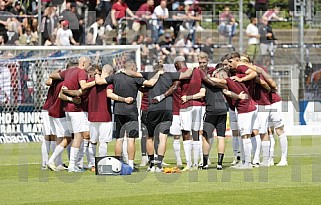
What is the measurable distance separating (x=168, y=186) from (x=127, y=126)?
256 cm

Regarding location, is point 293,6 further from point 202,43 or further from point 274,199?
point 274,199

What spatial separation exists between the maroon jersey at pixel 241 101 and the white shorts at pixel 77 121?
A: 3.04m

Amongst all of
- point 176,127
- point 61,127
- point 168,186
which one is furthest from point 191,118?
point 168,186

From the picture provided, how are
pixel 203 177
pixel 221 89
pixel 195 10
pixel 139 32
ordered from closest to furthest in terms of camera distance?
pixel 203 177
pixel 221 89
pixel 139 32
pixel 195 10

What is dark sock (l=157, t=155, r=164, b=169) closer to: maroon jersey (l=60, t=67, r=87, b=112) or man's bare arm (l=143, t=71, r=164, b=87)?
man's bare arm (l=143, t=71, r=164, b=87)

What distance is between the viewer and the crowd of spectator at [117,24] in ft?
88.6

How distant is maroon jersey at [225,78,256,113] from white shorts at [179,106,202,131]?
84 cm

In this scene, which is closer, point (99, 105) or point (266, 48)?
point (99, 105)

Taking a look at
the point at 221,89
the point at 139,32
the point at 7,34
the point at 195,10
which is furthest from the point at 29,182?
the point at 195,10

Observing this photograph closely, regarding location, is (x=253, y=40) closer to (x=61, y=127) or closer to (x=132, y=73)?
(x=61, y=127)

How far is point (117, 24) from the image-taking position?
94.7ft

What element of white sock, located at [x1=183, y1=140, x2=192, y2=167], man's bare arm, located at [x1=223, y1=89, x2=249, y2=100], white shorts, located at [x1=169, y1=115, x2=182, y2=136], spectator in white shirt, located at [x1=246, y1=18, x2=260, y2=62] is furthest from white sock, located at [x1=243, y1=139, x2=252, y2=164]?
spectator in white shirt, located at [x1=246, y1=18, x2=260, y2=62]

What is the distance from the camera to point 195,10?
31281 millimetres

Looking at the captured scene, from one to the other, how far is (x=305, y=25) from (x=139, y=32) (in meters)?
6.46
